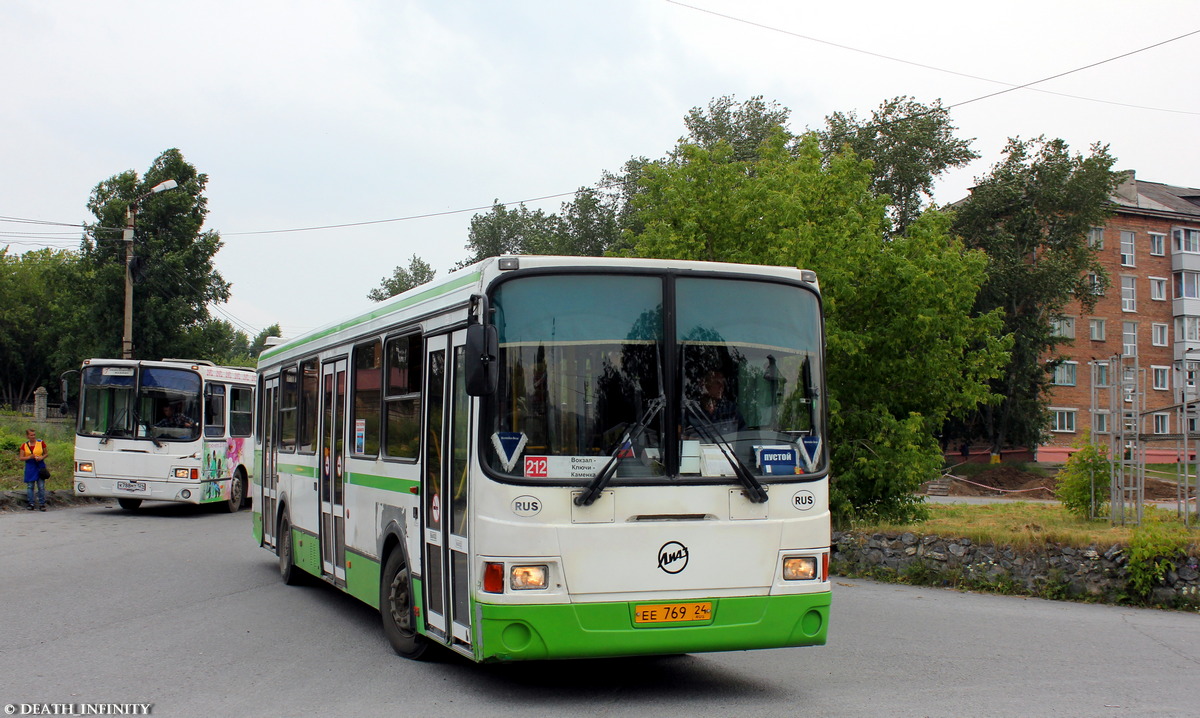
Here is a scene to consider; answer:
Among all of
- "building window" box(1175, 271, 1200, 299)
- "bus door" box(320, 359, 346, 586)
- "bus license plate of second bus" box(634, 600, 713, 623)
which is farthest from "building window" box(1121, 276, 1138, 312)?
"bus license plate of second bus" box(634, 600, 713, 623)

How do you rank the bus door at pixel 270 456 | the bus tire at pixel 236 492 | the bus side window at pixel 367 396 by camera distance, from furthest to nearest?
the bus tire at pixel 236 492 → the bus door at pixel 270 456 → the bus side window at pixel 367 396

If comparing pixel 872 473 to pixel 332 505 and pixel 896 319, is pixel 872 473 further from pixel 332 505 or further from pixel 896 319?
pixel 332 505

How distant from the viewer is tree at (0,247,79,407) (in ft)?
273

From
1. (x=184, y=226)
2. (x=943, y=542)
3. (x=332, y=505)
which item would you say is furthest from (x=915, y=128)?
(x=332, y=505)

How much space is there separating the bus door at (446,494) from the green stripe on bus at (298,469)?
385 centimetres

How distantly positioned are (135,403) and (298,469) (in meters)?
11.7

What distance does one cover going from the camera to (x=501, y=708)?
7.17 metres

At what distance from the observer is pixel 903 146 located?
52.2 m

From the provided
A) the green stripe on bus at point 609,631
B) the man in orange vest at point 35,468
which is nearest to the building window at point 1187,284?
the man in orange vest at point 35,468

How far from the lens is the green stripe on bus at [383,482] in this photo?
28.2 feet

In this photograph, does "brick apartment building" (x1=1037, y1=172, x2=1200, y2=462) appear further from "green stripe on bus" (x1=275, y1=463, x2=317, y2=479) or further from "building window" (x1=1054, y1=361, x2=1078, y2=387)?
"green stripe on bus" (x1=275, y1=463, x2=317, y2=479)

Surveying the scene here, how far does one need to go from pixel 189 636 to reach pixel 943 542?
9518 mm

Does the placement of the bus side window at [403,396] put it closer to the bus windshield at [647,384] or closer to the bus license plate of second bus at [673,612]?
the bus windshield at [647,384]

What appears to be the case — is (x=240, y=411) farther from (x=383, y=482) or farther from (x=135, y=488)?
(x=383, y=482)
